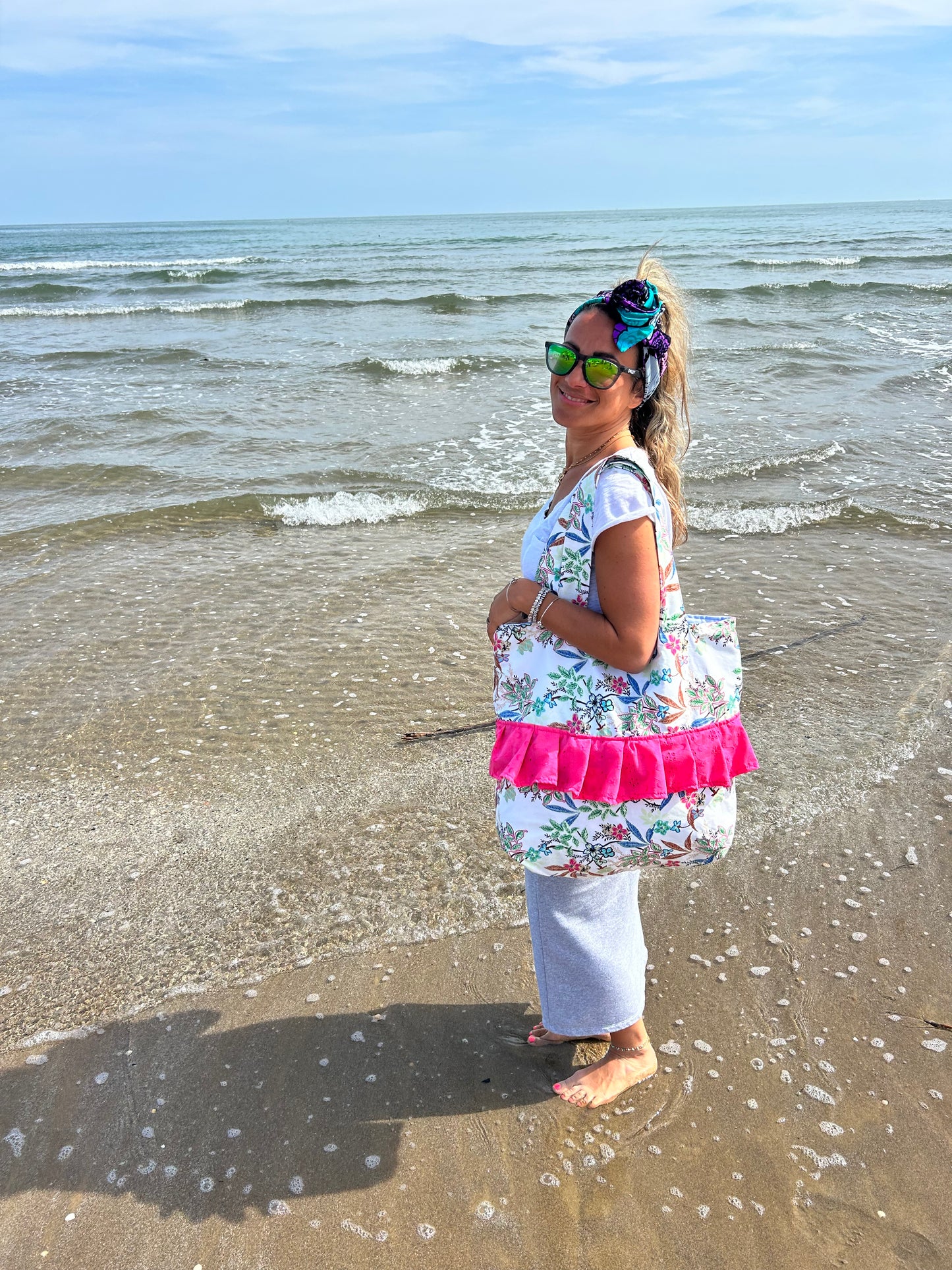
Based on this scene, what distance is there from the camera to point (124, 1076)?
2615 millimetres

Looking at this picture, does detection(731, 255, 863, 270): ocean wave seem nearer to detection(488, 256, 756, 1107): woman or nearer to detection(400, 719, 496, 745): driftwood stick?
detection(400, 719, 496, 745): driftwood stick

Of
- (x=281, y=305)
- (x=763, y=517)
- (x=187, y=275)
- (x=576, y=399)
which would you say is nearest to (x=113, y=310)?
(x=281, y=305)

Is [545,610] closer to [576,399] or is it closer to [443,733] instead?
[576,399]

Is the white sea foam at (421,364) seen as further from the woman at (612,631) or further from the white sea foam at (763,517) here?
the woman at (612,631)

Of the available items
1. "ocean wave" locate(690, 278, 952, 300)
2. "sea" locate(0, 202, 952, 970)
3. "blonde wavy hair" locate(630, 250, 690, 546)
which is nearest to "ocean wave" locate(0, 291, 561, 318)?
"sea" locate(0, 202, 952, 970)

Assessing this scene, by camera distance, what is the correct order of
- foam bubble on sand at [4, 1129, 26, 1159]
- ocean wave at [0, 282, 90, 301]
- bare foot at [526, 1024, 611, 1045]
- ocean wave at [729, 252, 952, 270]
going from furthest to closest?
ocean wave at [729, 252, 952, 270] → ocean wave at [0, 282, 90, 301] → bare foot at [526, 1024, 611, 1045] → foam bubble on sand at [4, 1129, 26, 1159]

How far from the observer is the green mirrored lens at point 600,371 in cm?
206

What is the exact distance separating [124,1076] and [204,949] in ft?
1.74

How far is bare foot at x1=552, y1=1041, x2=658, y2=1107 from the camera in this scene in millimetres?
2469

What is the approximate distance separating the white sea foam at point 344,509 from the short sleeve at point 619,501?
605 centimetres

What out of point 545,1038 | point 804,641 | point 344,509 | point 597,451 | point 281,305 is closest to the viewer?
point 597,451

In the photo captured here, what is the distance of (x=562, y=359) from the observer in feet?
6.91

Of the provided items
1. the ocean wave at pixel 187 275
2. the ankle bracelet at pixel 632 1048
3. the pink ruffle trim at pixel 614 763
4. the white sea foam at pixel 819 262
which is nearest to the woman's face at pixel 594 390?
the pink ruffle trim at pixel 614 763

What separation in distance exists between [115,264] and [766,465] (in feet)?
125
